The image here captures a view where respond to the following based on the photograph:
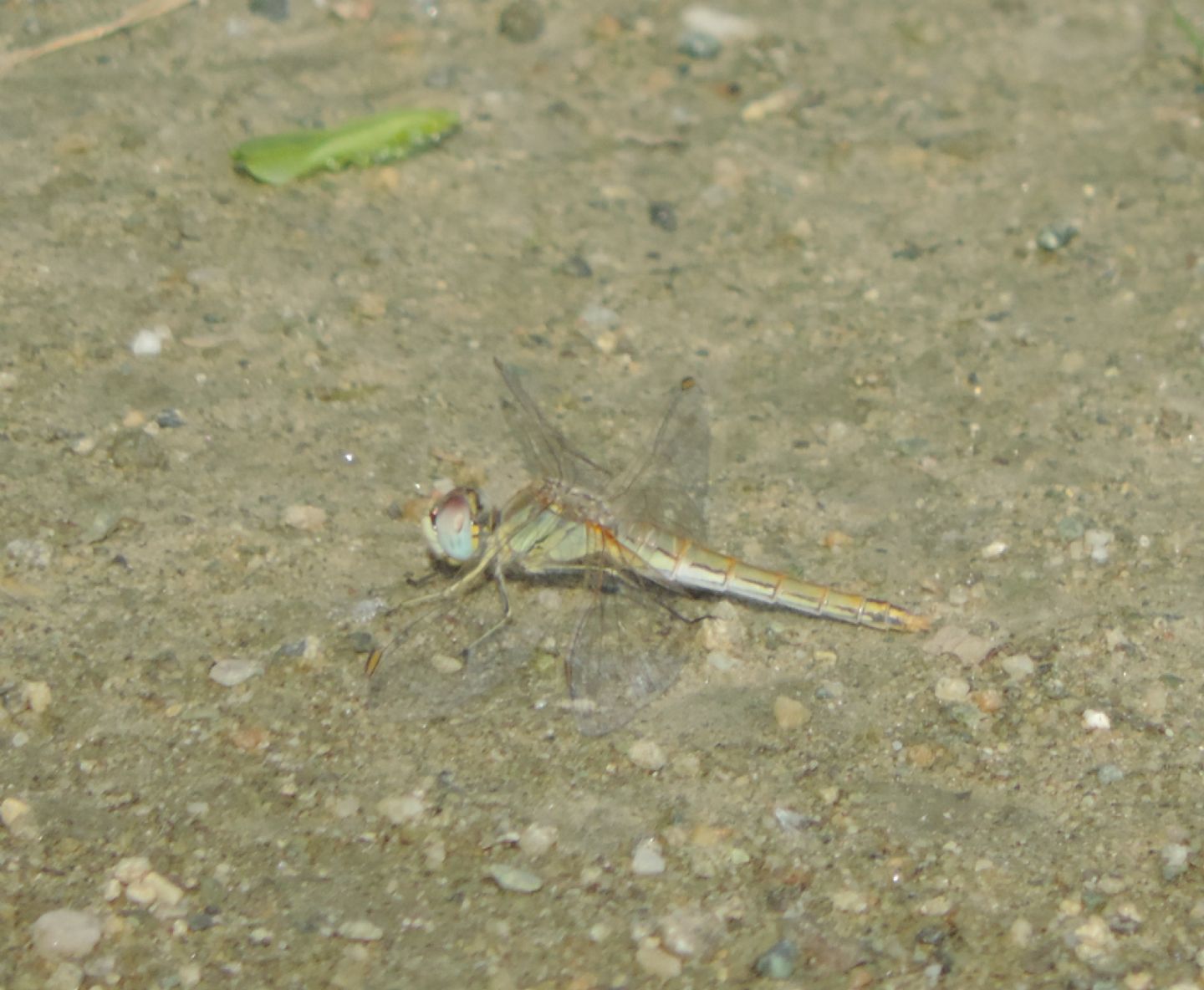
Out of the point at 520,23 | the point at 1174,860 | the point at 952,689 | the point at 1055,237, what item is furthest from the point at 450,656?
the point at 520,23

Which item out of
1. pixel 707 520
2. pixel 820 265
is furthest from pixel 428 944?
pixel 820 265

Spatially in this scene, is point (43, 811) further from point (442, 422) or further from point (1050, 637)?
point (1050, 637)

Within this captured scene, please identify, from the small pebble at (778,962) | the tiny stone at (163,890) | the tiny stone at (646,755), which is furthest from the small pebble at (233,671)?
the small pebble at (778,962)

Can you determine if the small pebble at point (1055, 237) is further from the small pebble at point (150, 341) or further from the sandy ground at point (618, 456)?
the small pebble at point (150, 341)

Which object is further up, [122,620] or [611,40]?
[611,40]

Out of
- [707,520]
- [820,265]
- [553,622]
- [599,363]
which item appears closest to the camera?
[553,622]

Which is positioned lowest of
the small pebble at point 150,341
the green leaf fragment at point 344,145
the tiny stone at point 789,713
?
the tiny stone at point 789,713

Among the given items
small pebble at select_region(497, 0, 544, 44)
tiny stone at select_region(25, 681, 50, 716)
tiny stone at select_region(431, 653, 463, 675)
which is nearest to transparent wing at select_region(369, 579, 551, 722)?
tiny stone at select_region(431, 653, 463, 675)

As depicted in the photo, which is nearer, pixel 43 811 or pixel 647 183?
pixel 43 811
